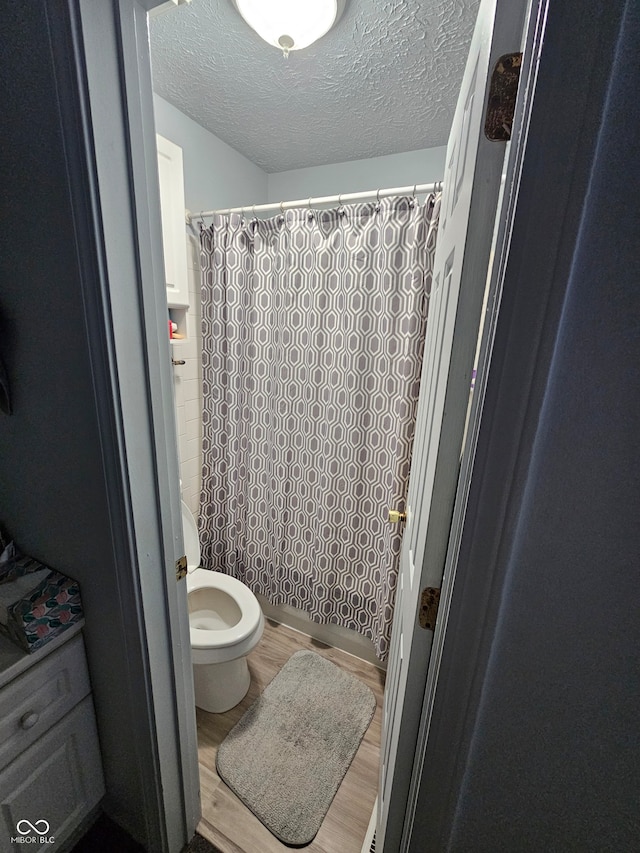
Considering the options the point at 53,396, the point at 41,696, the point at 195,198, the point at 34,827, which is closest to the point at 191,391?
the point at 195,198

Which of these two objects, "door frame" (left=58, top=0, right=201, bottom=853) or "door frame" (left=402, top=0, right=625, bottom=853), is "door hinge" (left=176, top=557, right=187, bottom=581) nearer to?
"door frame" (left=58, top=0, right=201, bottom=853)

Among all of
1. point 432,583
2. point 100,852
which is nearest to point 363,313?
point 432,583

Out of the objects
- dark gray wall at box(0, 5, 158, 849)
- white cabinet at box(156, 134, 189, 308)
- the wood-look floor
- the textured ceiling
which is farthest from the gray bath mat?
the textured ceiling

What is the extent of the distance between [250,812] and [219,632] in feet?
1.73

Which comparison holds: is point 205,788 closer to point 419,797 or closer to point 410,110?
point 419,797

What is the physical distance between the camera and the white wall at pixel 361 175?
1.63 m

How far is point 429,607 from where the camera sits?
612 mm

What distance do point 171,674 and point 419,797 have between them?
612mm

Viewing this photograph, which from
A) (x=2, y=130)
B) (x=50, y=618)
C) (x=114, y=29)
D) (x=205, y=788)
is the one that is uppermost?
(x=114, y=29)

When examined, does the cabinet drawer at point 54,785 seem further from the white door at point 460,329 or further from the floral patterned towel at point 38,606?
the white door at point 460,329

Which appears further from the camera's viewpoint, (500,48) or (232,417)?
(232,417)

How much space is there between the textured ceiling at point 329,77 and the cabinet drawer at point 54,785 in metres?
1.92

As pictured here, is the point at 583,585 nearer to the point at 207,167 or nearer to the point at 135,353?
the point at 135,353

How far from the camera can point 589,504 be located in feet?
1.37
